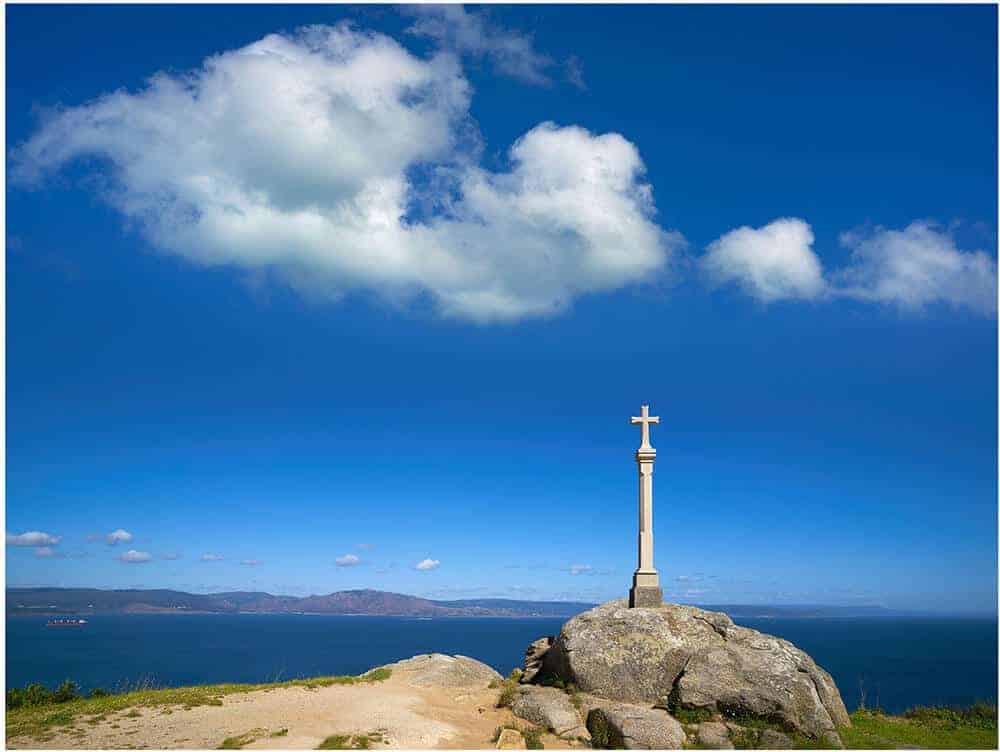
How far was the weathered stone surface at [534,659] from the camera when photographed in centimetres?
2083

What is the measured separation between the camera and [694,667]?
59.2 ft

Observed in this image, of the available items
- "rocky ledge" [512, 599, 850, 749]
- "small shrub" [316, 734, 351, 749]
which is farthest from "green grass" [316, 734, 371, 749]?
"rocky ledge" [512, 599, 850, 749]

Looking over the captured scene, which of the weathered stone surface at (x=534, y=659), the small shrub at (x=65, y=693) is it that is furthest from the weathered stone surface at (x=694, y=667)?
the small shrub at (x=65, y=693)

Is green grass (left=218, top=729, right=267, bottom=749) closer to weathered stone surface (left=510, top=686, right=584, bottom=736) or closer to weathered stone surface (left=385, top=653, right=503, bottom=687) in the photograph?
weathered stone surface (left=510, top=686, right=584, bottom=736)

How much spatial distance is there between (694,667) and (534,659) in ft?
17.1

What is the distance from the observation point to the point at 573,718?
1661 centimetres

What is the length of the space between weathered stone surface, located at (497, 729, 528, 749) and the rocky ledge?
1.05 meters

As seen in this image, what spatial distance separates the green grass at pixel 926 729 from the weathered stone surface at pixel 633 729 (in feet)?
13.9

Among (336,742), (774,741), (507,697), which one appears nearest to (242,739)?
(336,742)

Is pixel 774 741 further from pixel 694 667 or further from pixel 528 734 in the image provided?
pixel 528 734

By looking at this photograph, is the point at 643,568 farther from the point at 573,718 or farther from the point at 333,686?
the point at 333,686

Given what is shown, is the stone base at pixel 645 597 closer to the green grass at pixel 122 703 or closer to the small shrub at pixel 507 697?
the small shrub at pixel 507 697

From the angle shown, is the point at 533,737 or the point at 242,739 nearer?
the point at 242,739

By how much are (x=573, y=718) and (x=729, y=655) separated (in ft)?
14.4
